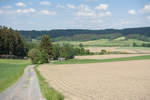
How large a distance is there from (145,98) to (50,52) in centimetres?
8714

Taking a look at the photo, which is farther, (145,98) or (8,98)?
(8,98)

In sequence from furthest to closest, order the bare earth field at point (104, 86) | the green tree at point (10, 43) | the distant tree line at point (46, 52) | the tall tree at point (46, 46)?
1. the tall tree at point (46, 46)
2. the green tree at point (10, 43)
3. the distant tree line at point (46, 52)
4. the bare earth field at point (104, 86)

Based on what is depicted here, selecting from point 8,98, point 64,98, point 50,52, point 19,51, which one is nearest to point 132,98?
point 64,98

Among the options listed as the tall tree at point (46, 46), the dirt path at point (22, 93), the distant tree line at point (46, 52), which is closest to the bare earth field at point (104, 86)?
the dirt path at point (22, 93)

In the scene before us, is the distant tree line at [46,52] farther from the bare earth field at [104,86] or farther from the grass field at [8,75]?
the bare earth field at [104,86]

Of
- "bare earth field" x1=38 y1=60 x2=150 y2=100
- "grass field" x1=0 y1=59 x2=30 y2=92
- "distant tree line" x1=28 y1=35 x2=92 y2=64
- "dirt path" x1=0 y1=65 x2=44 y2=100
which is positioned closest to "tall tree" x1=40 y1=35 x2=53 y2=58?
"distant tree line" x1=28 y1=35 x2=92 y2=64

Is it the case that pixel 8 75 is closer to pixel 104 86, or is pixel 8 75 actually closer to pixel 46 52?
pixel 104 86

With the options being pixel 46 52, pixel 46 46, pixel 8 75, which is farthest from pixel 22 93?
pixel 46 46

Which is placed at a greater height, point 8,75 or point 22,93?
point 22,93

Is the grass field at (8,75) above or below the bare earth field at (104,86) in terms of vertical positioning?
below

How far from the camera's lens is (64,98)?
16656 millimetres

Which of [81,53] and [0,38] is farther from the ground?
[0,38]

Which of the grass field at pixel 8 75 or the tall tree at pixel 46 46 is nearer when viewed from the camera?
the grass field at pixel 8 75

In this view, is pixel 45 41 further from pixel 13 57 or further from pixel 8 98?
pixel 8 98
